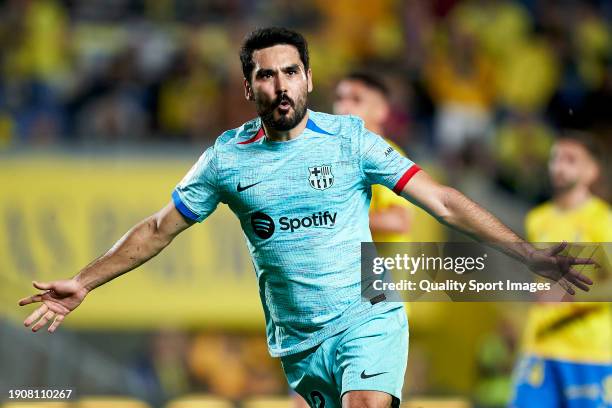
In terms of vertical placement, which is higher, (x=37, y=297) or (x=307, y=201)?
(x=307, y=201)

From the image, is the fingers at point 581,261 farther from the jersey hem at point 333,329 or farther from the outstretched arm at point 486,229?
the jersey hem at point 333,329

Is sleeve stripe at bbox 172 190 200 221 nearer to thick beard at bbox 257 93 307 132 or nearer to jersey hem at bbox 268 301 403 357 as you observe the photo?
thick beard at bbox 257 93 307 132

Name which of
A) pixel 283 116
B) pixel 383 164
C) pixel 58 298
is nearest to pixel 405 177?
pixel 383 164

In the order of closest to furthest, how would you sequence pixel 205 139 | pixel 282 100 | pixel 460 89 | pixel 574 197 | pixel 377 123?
pixel 282 100, pixel 377 123, pixel 574 197, pixel 205 139, pixel 460 89

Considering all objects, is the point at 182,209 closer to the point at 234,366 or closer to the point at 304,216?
the point at 304,216

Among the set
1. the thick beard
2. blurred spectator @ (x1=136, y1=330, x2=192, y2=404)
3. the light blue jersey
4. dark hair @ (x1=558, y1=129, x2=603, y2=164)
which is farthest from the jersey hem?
blurred spectator @ (x1=136, y1=330, x2=192, y2=404)

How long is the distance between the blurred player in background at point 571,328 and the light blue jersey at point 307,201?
9.44 feet

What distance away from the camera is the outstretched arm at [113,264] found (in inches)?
207

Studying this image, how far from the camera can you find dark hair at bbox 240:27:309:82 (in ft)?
16.7

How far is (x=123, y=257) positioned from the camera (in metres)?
5.33

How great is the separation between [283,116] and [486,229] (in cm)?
97

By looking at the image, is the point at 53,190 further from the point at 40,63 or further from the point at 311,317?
the point at 311,317

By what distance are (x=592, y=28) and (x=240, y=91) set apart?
170 inches

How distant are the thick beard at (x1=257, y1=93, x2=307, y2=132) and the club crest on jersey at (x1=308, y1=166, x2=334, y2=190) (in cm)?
21
